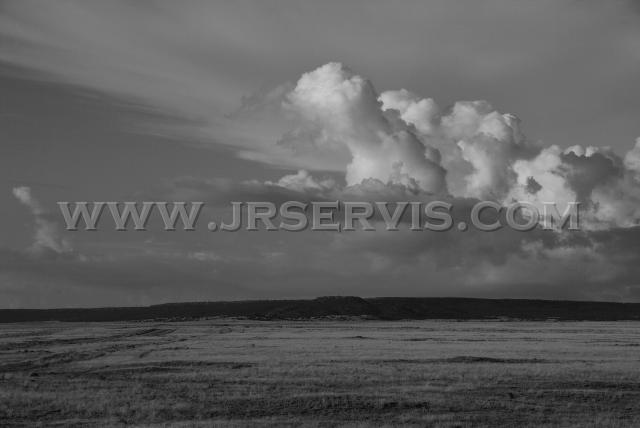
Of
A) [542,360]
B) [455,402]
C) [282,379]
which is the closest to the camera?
[455,402]

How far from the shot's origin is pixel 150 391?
30953 mm

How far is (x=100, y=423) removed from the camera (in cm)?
2411

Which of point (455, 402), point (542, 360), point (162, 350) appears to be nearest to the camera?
point (455, 402)

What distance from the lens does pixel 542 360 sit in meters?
46.3

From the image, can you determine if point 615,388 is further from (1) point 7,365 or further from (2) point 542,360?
(1) point 7,365

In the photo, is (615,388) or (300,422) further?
(615,388)

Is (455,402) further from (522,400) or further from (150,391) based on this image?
(150,391)

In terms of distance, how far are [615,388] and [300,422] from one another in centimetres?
1616

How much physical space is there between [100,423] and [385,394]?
11.7 meters

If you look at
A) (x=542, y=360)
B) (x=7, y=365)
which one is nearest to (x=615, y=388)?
(x=542, y=360)

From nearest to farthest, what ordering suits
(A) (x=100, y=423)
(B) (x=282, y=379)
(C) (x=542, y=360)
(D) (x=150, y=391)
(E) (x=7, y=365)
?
(A) (x=100, y=423) → (D) (x=150, y=391) → (B) (x=282, y=379) → (E) (x=7, y=365) → (C) (x=542, y=360)

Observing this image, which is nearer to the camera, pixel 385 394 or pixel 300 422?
pixel 300 422

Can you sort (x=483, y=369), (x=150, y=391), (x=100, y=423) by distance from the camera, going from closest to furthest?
(x=100, y=423) < (x=150, y=391) < (x=483, y=369)

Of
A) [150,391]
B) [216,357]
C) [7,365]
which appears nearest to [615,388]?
[150,391]
